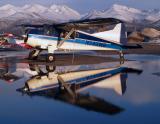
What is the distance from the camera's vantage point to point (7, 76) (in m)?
13.3

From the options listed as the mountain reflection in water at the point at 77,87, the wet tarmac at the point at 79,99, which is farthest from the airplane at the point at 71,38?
the wet tarmac at the point at 79,99

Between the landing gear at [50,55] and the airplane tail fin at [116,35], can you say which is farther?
the airplane tail fin at [116,35]

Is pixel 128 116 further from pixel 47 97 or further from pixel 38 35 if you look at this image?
pixel 38 35

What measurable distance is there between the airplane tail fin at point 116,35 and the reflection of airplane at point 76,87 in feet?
24.4

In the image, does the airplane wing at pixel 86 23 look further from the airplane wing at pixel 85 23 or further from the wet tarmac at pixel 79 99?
the wet tarmac at pixel 79 99

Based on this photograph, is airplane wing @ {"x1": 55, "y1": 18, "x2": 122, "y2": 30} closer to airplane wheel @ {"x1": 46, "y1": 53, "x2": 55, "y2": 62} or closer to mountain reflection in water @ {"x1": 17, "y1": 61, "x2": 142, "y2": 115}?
airplane wheel @ {"x1": 46, "y1": 53, "x2": 55, "y2": 62}

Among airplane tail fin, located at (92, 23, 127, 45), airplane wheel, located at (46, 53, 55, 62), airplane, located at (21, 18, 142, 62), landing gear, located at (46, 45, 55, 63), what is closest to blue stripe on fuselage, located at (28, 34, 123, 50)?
airplane, located at (21, 18, 142, 62)

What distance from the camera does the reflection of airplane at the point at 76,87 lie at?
26.7ft

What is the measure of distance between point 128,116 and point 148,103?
1.43 m

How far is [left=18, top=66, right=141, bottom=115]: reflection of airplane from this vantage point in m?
8.13

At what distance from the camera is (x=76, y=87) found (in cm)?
1047

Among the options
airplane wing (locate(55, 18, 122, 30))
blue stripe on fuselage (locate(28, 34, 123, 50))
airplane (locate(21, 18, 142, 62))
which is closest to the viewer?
airplane wing (locate(55, 18, 122, 30))

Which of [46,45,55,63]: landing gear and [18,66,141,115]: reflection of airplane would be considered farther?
[46,45,55,63]: landing gear

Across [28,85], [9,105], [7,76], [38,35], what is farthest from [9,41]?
[9,105]
